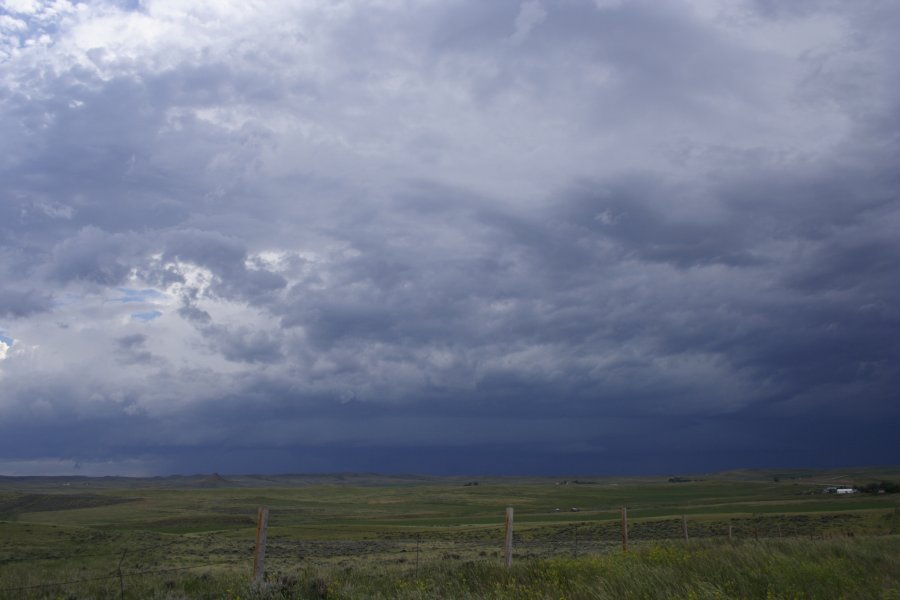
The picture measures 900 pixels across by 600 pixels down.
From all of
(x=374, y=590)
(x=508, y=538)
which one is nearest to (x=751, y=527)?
(x=508, y=538)

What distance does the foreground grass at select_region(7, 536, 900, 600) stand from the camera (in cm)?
1138

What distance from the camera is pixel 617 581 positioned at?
1230cm

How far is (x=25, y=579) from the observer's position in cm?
1792

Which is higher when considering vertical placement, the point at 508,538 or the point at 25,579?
the point at 508,538

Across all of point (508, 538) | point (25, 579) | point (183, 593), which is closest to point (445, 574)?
point (508, 538)

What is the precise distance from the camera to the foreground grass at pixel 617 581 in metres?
11.4

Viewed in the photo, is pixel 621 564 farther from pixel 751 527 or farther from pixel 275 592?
pixel 751 527

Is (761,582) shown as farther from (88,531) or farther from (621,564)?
(88,531)

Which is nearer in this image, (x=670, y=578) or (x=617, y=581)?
(x=670, y=578)

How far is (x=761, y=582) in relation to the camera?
1186 cm

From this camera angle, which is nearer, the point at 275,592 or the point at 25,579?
the point at 275,592

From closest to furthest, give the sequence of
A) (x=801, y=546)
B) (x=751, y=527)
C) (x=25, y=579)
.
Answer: (x=801, y=546) → (x=25, y=579) → (x=751, y=527)

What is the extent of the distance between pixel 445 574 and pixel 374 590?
214 centimetres

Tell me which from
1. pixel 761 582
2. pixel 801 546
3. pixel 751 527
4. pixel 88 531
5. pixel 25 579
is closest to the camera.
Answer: pixel 761 582
